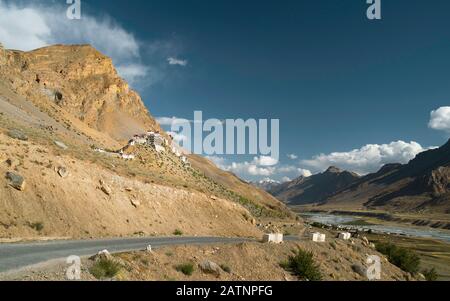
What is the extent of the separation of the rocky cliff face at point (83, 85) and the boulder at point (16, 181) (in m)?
63.0

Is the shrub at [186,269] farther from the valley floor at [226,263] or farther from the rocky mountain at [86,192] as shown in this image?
the rocky mountain at [86,192]

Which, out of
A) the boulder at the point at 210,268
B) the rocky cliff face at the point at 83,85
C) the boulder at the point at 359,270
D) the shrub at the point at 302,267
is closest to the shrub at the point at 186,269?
the boulder at the point at 210,268

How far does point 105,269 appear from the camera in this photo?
1572 cm

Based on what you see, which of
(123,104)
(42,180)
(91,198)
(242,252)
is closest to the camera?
(242,252)

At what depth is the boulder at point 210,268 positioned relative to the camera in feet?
67.7

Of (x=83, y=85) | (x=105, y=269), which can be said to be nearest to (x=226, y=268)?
(x=105, y=269)

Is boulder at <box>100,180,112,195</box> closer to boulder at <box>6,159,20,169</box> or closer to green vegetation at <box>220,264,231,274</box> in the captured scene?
boulder at <box>6,159,20,169</box>

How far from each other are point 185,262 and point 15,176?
49.6ft

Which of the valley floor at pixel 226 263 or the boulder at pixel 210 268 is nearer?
the valley floor at pixel 226 263

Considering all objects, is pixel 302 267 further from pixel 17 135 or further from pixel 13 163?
pixel 17 135

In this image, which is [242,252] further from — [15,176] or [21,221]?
[15,176]

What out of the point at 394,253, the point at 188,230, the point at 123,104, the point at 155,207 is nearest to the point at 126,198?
the point at 155,207

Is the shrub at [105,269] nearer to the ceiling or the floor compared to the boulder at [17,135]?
nearer to the floor
